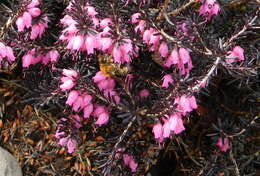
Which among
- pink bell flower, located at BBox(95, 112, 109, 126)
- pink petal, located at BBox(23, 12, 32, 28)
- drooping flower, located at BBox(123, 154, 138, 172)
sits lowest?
drooping flower, located at BBox(123, 154, 138, 172)

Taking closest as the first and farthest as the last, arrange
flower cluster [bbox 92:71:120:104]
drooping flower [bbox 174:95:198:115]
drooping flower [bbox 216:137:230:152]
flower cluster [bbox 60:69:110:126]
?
drooping flower [bbox 174:95:198:115] < flower cluster [bbox 60:69:110:126] < flower cluster [bbox 92:71:120:104] < drooping flower [bbox 216:137:230:152]

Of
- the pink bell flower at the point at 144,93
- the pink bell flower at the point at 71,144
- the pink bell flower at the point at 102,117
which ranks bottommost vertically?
the pink bell flower at the point at 71,144

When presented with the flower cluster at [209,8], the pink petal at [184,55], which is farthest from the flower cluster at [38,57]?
the flower cluster at [209,8]

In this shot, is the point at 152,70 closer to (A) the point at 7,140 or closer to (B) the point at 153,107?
(B) the point at 153,107

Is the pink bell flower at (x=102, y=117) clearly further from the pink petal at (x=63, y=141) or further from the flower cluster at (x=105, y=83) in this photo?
the pink petal at (x=63, y=141)

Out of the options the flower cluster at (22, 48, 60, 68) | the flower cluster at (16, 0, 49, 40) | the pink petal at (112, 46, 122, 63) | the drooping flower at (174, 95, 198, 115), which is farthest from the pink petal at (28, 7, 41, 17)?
the drooping flower at (174, 95, 198, 115)

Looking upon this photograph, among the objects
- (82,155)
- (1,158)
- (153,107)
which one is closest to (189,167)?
(82,155)

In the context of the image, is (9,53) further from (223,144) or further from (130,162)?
(223,144)

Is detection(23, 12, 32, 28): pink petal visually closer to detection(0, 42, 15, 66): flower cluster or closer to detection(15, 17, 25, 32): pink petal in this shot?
detection(15, 17, 25, 32): pink petal
